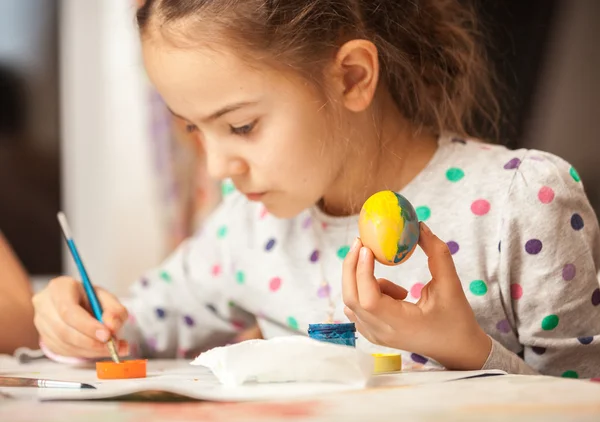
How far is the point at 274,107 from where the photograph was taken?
82cm

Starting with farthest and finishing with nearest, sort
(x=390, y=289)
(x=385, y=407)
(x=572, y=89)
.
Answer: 1. (x=572, y=89)
2. (x=390, y=289)
3. (x=385, y=407)

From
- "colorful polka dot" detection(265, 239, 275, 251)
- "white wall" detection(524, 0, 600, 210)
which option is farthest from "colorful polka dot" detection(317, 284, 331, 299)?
"white wall" detection(524, 0, 600, 210)

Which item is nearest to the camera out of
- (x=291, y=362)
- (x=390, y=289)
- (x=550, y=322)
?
(x=291, y=362)

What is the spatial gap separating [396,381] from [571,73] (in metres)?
1.34

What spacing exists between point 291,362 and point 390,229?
0.44 ft

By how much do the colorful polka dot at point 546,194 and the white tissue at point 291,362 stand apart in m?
0.33

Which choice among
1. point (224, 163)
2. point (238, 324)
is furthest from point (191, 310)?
point (224, 163)

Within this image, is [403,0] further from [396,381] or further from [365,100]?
[396,381]

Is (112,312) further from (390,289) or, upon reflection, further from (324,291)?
(390,289)

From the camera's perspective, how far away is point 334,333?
2.17 feet

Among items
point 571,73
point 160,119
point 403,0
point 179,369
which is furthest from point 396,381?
point 160,119

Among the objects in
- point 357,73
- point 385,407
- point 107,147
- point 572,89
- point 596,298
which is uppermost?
point 107,147

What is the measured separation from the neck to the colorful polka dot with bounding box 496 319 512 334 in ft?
0.63

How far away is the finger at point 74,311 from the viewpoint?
829 mm
